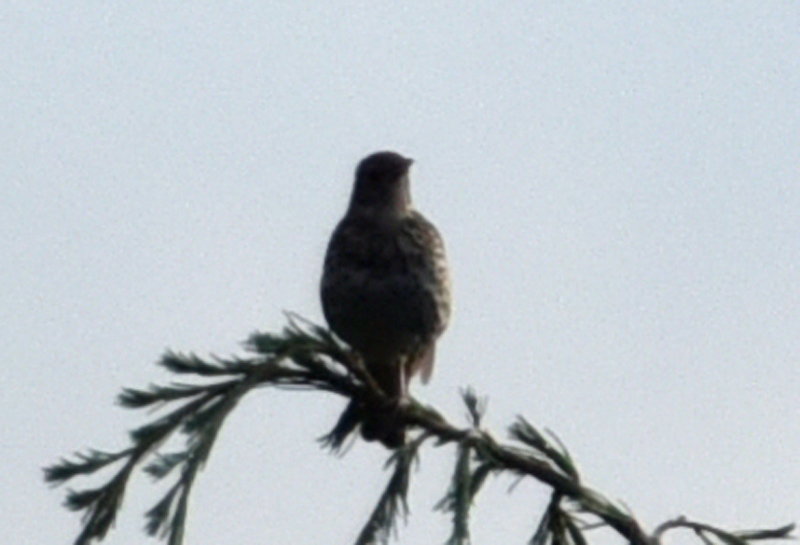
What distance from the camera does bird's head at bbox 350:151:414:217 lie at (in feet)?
26.1

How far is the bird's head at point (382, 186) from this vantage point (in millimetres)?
7945

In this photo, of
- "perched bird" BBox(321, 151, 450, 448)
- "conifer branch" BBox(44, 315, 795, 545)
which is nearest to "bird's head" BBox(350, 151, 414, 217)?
"perched bird" BBox(321, 151, 450, 448)

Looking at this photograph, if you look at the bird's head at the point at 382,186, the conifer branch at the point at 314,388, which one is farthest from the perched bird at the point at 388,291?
the conifer branch at the point at 314,388

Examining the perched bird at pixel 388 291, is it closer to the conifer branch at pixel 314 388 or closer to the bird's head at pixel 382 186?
the bird's head at pixel 382 186

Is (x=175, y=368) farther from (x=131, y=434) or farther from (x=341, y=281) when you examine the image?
(x=341, y=281)

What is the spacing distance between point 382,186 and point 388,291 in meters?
1.02

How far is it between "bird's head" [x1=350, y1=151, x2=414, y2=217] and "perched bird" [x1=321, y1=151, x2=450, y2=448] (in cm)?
13

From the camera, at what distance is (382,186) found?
26.7 feet

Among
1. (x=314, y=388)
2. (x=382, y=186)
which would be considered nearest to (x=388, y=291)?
(x=382, y=186)

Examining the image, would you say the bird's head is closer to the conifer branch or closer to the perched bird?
the perched bird

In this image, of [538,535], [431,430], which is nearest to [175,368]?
[431,430]

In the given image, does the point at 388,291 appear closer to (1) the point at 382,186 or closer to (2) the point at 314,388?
(1) the point at 382,186

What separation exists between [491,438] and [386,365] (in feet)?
11.5

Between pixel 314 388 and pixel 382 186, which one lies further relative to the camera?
pixel 382 186
